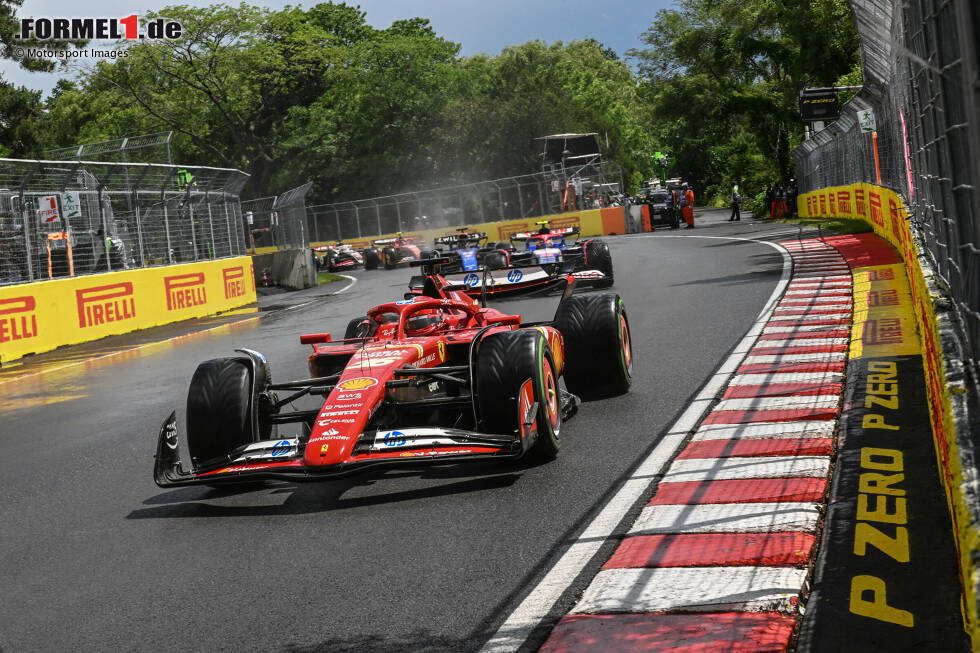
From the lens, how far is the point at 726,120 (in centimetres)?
5066

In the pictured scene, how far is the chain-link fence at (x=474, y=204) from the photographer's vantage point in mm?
49781

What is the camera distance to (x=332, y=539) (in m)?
4.87

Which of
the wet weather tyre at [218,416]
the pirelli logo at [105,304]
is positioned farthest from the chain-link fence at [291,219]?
the wet weather tyre at [218,416]

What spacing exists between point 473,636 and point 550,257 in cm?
1463

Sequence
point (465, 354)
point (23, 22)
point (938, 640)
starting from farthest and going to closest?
point (23, 22)
point (465, 354)
point (938, 640)

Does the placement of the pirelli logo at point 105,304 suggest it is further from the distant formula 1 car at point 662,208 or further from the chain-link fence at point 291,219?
the distant formula 1 car at point 662,208

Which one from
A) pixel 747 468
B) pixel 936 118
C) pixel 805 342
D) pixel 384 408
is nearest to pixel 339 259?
pixel 805 342

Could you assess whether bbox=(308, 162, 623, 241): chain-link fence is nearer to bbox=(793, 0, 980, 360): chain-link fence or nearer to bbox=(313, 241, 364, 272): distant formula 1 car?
bbox=(313, 241, 364, 272): distant formula 1 car

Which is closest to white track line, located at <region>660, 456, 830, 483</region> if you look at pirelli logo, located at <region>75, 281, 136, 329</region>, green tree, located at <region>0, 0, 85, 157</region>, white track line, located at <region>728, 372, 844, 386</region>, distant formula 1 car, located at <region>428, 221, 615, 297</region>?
white track line, located at <region>728, 372, 844, 386</region>

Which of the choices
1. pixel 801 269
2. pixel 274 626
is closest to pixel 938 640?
pixel 274 626

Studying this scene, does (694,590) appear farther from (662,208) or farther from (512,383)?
(662,208)

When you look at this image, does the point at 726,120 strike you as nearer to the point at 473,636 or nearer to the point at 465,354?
the point at 465,354

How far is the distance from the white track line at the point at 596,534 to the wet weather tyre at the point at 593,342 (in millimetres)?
597

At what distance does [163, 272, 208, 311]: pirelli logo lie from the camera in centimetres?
2066
